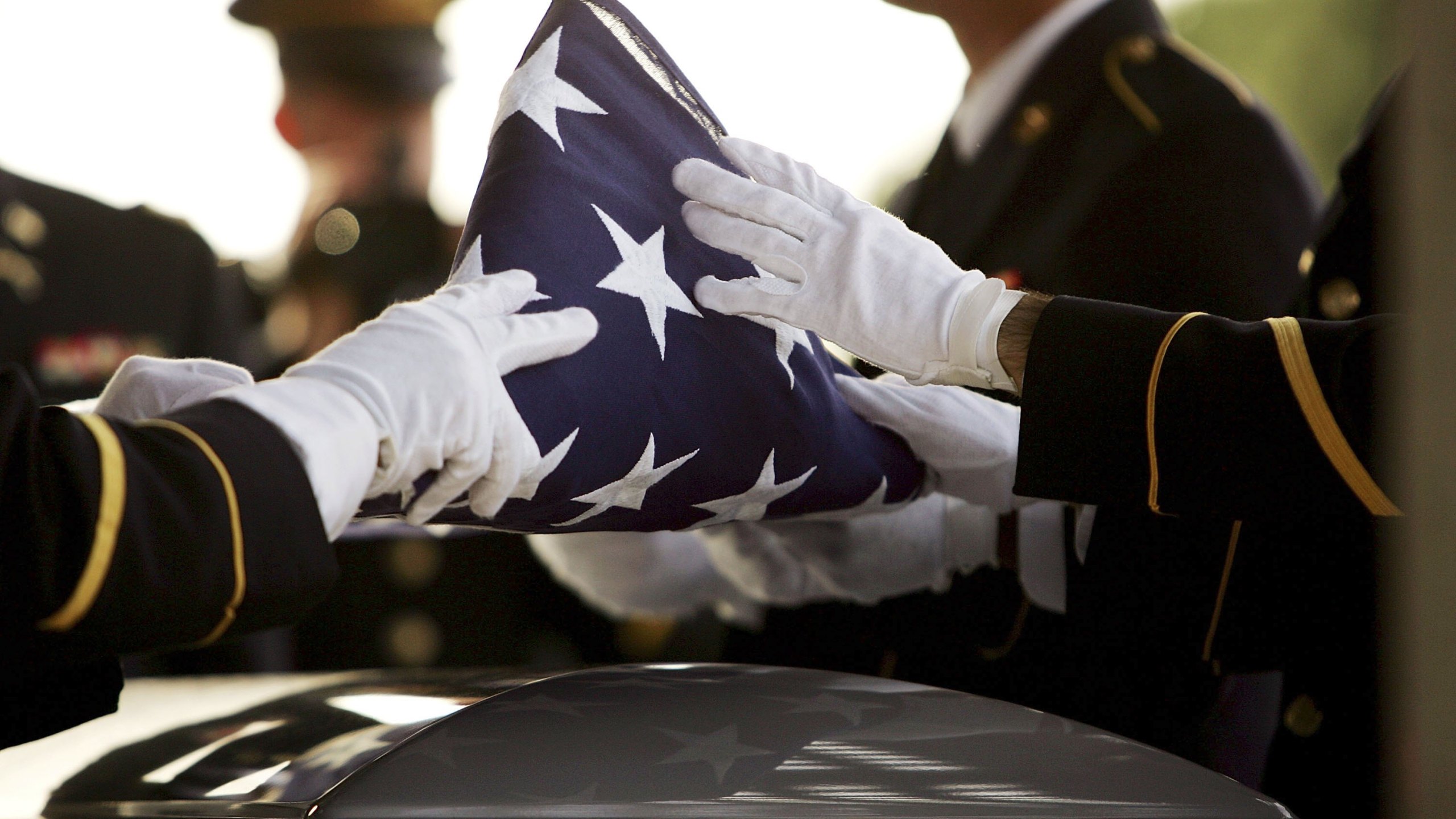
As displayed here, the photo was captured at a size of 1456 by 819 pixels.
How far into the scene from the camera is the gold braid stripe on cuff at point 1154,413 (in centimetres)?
79

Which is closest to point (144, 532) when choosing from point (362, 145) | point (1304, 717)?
point (1304, 717)

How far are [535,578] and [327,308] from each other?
72 centimetres

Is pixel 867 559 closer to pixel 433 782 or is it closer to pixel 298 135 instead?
pixel 433 782

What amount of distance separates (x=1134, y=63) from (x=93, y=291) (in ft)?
5.09

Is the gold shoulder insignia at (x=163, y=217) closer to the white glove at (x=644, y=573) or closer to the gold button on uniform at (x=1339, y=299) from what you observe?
the white glove at (x=644, y=573)

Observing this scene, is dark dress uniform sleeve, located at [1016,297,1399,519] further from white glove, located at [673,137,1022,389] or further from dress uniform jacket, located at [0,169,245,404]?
dress uniform jacket, located at [0,169,245,404]

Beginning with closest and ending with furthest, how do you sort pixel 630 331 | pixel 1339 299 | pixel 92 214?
pixel 630 331 → pixel 1339 299 → pixel 92 214

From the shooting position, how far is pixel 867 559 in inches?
45.2

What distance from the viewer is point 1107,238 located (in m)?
1.37

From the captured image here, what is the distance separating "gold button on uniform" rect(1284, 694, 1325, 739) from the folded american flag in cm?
49

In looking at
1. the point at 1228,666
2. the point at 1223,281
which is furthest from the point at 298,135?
the point at 1228,666

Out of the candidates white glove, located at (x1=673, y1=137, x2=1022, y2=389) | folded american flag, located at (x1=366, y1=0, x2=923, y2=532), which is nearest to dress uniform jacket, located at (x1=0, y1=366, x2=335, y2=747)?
folded american flag, located at (x1=366, y1=0, x2=923, y2=532)

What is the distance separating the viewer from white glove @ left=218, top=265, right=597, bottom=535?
21.2 inches

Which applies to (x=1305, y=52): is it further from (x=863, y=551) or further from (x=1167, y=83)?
(x=863, y=551)
